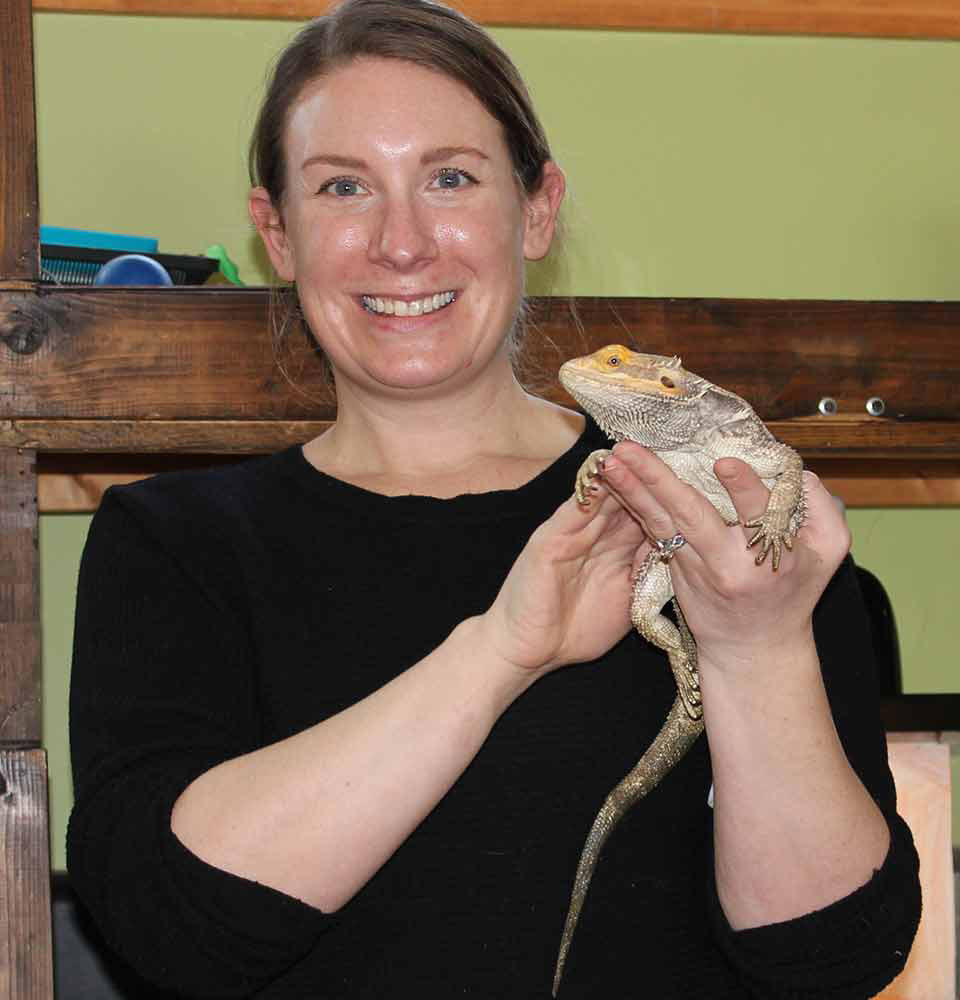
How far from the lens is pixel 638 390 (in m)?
1.52

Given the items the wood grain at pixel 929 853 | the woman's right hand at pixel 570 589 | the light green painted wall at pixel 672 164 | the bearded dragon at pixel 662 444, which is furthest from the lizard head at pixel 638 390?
the light green painted wall at pixel 672 164

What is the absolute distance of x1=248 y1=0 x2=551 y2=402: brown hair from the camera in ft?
5.50

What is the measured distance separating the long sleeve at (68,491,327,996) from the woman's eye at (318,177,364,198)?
0.39 metres

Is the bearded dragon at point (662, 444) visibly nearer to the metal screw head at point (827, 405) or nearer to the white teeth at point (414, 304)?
the white teeth at point (414, 304)

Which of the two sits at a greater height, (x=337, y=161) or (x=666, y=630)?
(x=337, y=161)

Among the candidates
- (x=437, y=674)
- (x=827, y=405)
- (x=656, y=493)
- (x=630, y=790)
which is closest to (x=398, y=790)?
(x=437, y=674)

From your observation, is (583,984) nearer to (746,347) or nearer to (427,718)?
(427,718)

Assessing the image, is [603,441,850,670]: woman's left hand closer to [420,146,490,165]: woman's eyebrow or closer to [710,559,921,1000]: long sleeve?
[710,559,921,1000]: long sleeve

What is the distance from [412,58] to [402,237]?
0.22 m

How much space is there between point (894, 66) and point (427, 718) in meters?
2.53

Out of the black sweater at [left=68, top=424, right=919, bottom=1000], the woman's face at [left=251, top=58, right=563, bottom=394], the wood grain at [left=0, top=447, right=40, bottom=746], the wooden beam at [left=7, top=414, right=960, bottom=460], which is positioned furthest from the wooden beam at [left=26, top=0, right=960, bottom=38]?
the black sweater at [left=68, top=424, right=919, bottom=1000]

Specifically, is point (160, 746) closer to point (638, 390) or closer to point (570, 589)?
point (570, 589)

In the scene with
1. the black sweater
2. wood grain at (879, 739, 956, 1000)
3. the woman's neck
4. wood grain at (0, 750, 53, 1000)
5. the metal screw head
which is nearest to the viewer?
the black sweater

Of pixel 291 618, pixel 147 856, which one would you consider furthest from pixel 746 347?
pixel 147 856
